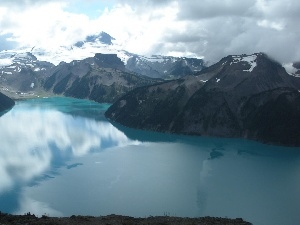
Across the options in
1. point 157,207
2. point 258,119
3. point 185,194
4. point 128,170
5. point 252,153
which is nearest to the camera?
point 157,207

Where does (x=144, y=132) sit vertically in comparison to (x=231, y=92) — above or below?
below

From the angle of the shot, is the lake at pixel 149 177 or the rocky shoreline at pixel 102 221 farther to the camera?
the lake at pixel 149 177

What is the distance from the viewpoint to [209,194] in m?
96.4

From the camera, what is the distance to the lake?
86.2 m

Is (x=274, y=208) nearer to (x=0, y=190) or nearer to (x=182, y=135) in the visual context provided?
(x=0, y=190)

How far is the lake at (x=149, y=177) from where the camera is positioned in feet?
283

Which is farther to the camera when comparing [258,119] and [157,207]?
[258,119]

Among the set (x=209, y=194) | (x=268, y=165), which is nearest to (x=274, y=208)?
(x=209, y=194)

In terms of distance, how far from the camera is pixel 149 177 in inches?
4311

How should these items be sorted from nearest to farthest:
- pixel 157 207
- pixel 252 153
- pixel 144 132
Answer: pixel 157 207 → pixel 252 153 → pixel 144 132

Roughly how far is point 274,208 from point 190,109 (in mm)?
111528

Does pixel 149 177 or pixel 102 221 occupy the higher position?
pixel 102 221

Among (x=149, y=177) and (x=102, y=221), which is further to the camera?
(x=149, y=177)

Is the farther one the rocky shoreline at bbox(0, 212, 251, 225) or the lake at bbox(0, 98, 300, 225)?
the lake at bbox(0, 98, 300, 225)
